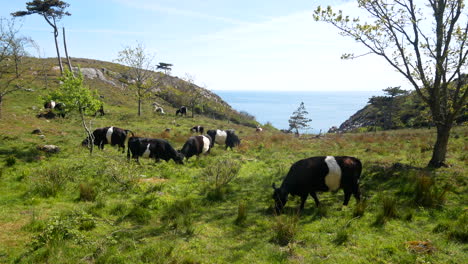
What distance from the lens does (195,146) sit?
55.8ft

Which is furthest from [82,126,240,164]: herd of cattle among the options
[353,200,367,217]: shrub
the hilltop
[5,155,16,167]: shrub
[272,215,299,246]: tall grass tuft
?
the hilltop

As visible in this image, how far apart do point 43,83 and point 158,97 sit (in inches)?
885

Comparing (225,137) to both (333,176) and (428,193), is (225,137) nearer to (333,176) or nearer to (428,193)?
(333,176)

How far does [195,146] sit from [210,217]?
8970 mm

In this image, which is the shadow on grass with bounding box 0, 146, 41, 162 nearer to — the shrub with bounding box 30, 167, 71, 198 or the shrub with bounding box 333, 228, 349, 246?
the shrub with bounding box 30, 167, 71, 198

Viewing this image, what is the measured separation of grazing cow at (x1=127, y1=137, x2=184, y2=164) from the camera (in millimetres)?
15117

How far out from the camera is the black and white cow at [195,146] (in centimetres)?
1664

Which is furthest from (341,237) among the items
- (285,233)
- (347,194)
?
(347,194)

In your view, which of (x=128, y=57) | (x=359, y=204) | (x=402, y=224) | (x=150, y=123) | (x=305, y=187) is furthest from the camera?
(x=128, y=57)

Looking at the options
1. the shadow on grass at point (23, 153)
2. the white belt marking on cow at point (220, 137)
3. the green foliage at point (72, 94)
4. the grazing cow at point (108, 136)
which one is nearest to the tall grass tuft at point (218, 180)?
the green foliage at point (72, 94)

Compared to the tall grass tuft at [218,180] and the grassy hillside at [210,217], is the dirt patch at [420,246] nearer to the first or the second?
the grassy hillside at [210,217]

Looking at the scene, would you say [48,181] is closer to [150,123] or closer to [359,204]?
[359,204]

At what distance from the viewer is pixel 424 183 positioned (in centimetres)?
929

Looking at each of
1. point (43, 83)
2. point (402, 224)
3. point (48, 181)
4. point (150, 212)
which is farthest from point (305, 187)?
point (43, 83)
